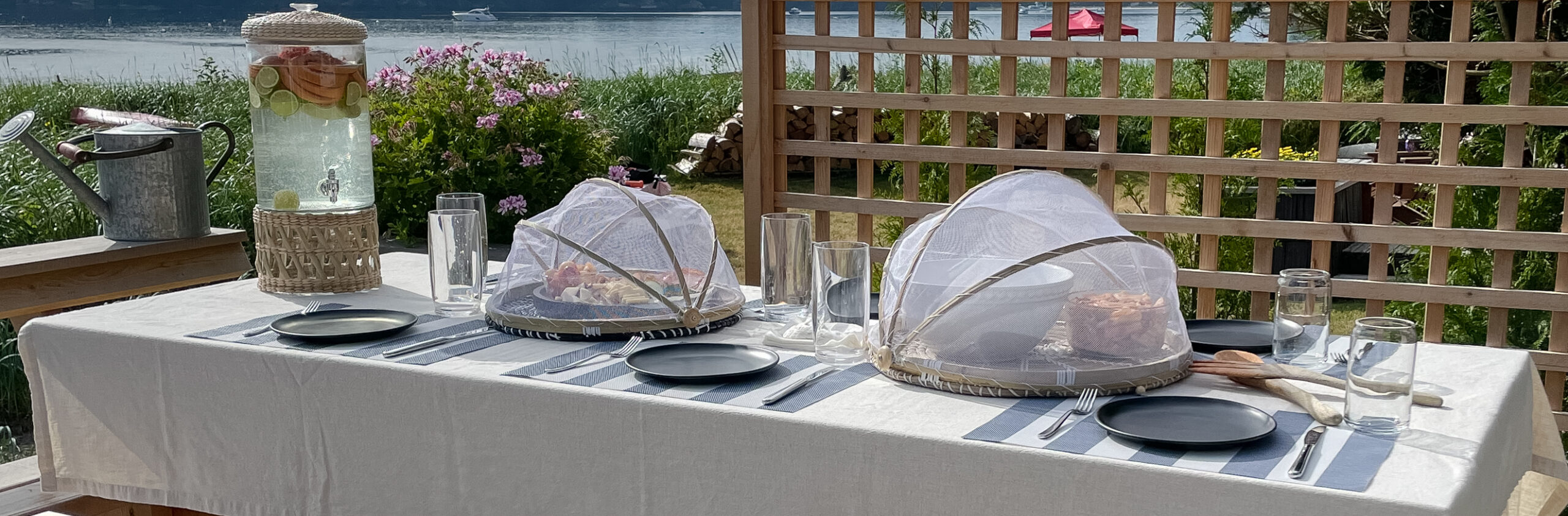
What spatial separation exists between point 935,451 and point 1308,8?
139 inches

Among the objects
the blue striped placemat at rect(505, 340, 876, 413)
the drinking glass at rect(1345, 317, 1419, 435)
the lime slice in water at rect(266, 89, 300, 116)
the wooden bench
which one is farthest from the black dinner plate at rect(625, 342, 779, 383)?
the wooden bench

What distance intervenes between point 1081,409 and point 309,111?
4.90ft

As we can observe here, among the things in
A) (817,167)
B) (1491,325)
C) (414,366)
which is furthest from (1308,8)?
(414,366)

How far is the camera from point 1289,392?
143 centimetres

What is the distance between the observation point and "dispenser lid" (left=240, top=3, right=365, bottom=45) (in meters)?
2.10

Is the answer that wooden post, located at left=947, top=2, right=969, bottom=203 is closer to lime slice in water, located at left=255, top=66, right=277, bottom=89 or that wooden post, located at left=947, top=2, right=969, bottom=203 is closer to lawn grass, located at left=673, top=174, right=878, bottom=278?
lime slice in water, located at left=255, top=66, right=277, bottom=89

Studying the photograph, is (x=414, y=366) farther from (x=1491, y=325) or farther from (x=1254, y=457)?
(x=1491, y=325)

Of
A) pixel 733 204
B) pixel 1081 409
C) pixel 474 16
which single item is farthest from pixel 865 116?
pixel 474 16

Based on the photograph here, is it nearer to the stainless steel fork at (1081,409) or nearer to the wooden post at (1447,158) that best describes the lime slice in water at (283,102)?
the stainless steel fork at (1081,409)

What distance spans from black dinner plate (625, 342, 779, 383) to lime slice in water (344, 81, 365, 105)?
3.02ft

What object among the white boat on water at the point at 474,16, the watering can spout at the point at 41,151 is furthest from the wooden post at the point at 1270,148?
the white boat on water at the point at 474,16

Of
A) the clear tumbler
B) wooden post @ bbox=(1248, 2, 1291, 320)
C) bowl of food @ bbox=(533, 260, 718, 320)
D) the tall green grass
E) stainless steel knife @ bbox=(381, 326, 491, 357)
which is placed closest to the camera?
stainless steel knife @ bbox=(381, 326, 491, 357)

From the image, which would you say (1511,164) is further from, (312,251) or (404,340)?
(312,251)

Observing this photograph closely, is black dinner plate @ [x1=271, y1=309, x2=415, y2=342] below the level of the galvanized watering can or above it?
below
